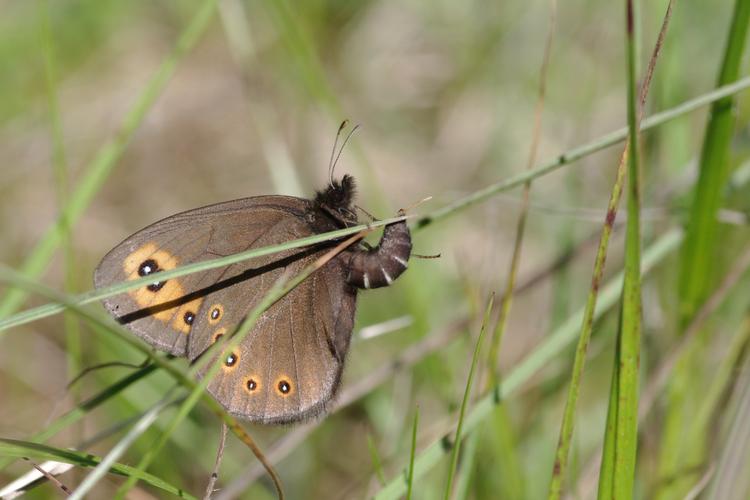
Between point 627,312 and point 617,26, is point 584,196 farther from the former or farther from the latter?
point 627,312

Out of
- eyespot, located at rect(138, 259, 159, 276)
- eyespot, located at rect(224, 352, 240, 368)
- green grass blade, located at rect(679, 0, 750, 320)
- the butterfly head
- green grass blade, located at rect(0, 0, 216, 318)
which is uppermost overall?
green grass blade, located at rect(0, 0, 216, 318)

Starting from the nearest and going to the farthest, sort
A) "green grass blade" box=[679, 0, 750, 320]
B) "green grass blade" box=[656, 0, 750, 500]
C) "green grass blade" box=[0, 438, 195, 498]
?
"green grass blade" box=[0, 438, 195, 498] < "green grass blade" box=[679, 0, 750, 320] < "green grass blade" box=[656, 0, 750, 500]


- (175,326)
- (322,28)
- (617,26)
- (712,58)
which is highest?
(322,28)

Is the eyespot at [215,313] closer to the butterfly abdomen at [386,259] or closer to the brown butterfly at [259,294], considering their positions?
the brown butterfly at [259,294]

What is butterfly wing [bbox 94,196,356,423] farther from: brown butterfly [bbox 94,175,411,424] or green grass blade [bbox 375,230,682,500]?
green grass blade [bbox 375,230,682,500]

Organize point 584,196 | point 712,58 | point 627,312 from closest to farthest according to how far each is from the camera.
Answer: point 627,312 → point 584,196 → point 712,58

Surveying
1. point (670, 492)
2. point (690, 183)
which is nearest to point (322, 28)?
point (690, 183)

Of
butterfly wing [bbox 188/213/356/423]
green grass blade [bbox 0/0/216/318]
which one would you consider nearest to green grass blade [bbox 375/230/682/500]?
butterfly wing [bbox 188/213/356/423]
